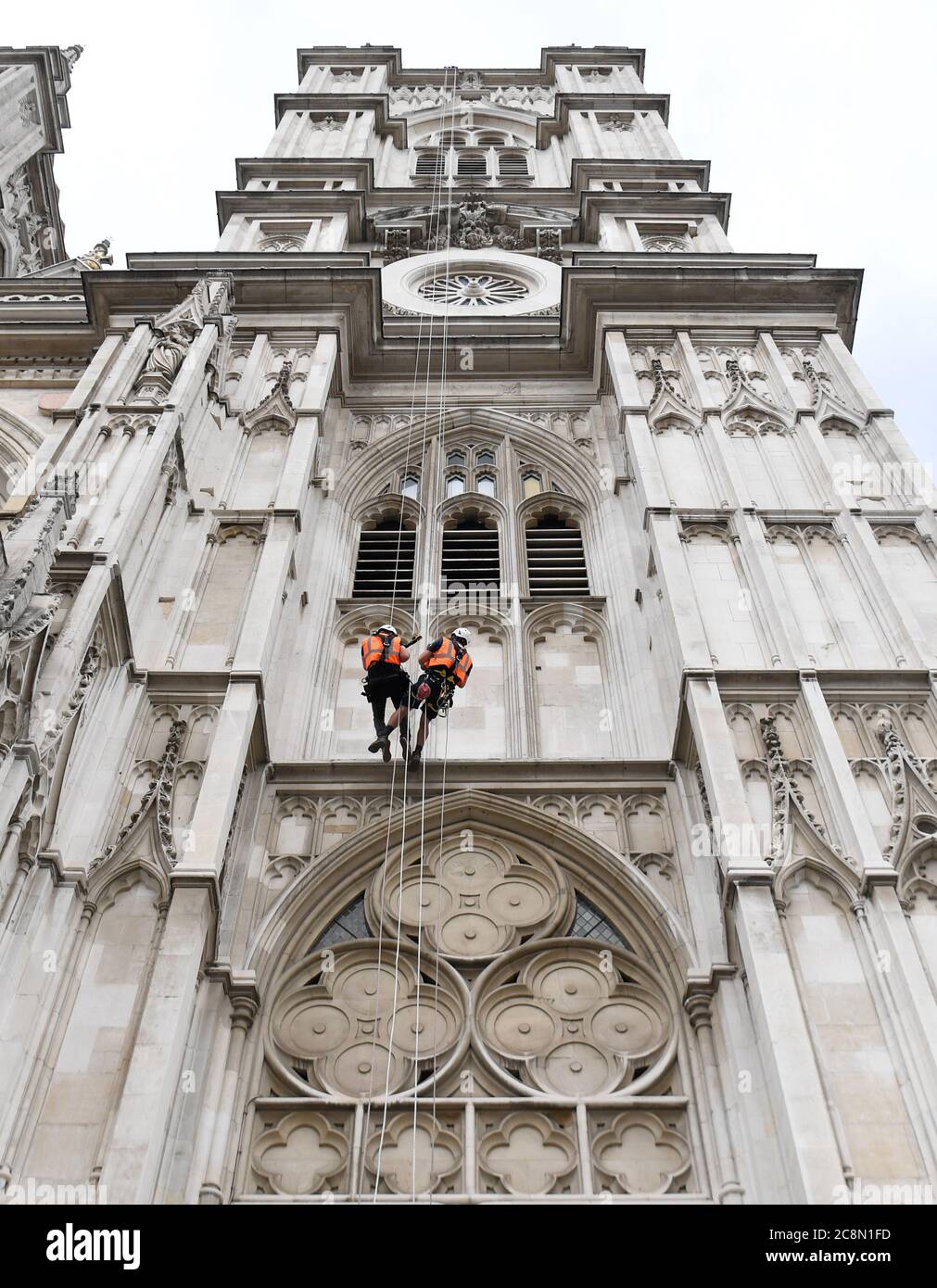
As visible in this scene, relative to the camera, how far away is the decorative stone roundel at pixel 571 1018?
9766 millimetres

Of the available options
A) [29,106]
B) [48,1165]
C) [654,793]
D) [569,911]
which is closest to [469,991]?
[569,911]

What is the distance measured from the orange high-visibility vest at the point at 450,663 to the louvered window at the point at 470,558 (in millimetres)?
3982

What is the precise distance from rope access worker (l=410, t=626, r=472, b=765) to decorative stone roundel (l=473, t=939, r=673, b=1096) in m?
2.42

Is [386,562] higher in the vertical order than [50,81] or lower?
lower

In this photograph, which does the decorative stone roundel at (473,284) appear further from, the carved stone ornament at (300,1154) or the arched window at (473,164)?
the carved stone ornament at (300,1154)

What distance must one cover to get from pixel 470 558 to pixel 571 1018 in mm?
7693

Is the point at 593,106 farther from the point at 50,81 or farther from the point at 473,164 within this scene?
the point at 50,81

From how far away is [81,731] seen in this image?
10.3 meters

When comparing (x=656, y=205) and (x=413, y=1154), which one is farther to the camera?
(x=656, y=205)

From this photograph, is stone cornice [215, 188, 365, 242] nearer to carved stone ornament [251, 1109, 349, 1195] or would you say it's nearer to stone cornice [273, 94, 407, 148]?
stone cornice [273, 94, 407, 148]

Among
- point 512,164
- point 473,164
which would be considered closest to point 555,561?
point 473,164

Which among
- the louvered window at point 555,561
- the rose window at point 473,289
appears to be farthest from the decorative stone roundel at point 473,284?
the louvered window at point 555,561

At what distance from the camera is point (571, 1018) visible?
33.5ft
